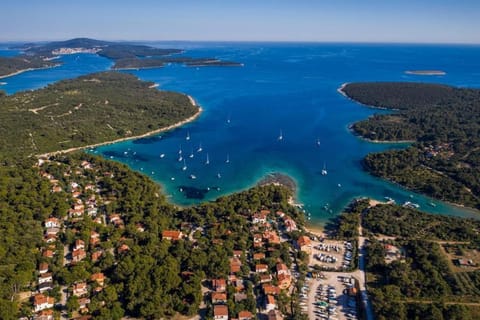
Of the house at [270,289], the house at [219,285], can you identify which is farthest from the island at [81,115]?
the house at [270,289]

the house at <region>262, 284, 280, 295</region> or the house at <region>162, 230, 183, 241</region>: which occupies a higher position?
the house at <region>162, 230, 183, 241</region>

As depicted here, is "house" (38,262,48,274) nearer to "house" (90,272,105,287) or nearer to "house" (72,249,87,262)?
"house" (72,249,87,262)

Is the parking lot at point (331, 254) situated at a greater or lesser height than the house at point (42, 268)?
lesser

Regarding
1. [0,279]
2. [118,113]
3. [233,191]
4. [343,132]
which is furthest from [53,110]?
[343,132]

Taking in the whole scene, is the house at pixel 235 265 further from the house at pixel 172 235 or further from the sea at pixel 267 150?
the sea at pixel 267 150

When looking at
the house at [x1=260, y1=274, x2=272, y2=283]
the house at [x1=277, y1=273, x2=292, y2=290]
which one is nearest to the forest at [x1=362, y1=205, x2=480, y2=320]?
the house at [x1=277, y1=273, x2=292, y2=290]

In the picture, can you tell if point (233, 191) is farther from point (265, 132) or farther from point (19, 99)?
point (19, 99)

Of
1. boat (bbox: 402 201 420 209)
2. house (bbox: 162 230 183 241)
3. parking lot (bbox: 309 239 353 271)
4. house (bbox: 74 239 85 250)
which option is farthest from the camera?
boat (bbox: 402 201 420 209)

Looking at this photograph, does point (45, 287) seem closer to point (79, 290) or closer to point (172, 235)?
point (79, 290)
